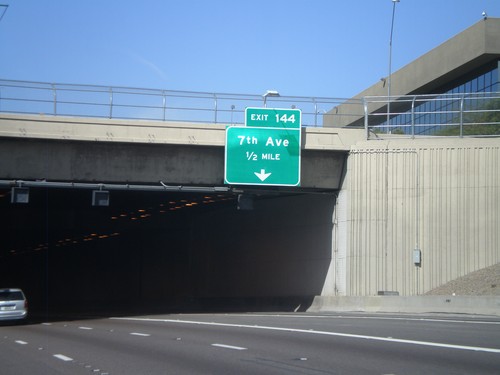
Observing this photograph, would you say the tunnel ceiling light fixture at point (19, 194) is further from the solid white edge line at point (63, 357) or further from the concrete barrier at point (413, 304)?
the solid white edge line at point (63, 357)

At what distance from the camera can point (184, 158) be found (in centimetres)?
3309

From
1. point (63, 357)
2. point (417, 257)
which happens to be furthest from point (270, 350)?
point (417, 257)

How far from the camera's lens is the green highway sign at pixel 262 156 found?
3197 cm

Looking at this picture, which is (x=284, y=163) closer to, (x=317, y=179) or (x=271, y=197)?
(x=317, y=179)

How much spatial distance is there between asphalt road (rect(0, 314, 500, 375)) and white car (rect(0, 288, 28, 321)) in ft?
24.6

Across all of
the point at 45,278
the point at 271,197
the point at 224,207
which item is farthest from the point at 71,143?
the point at 45,278

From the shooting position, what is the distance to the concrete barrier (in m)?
26.5

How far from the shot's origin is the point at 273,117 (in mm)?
32625

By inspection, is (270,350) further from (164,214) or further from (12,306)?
(164,214)

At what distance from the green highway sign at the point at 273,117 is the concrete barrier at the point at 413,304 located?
8120 millimetres

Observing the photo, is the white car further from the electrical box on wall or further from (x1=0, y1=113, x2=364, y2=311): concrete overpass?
the electrical box on wall

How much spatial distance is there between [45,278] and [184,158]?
146ft

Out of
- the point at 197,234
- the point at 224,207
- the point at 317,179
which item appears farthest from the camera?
the point at 197,234

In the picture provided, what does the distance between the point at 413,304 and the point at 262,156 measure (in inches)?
355
